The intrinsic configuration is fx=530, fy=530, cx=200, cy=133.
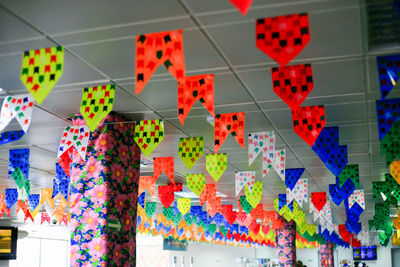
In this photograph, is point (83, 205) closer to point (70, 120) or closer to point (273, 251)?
point (70, 120)

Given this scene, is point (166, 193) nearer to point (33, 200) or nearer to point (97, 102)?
point (33, 200)

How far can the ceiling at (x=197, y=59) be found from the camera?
402 centimetres

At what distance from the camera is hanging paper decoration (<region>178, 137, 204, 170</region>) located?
7.82m

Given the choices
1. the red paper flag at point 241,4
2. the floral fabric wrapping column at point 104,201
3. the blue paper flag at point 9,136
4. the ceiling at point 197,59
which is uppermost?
the ceiling at point 197,59

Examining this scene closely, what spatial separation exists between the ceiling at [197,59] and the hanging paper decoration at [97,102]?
10 centimetres

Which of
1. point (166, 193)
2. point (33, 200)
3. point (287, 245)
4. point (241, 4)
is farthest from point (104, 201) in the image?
point (287, 245)

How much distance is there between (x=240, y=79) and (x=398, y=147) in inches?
125

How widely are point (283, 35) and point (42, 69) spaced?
Result: 209cm

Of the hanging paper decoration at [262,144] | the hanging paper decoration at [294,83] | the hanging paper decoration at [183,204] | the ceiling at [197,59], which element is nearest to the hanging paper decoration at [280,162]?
the ceiling at [197,59]

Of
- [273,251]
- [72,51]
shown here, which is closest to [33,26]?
[72,51]

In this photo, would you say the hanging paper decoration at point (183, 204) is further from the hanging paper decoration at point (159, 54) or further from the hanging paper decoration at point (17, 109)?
the hanging paper decoration at point (159, 54)

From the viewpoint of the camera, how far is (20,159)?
8.81m

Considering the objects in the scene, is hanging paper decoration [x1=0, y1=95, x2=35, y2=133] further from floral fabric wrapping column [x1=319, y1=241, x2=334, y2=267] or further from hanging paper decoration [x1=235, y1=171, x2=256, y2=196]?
floral fabric wrapping column [x1=319, y1=241, x2=334, y2=267]

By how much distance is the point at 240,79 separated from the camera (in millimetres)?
5566
